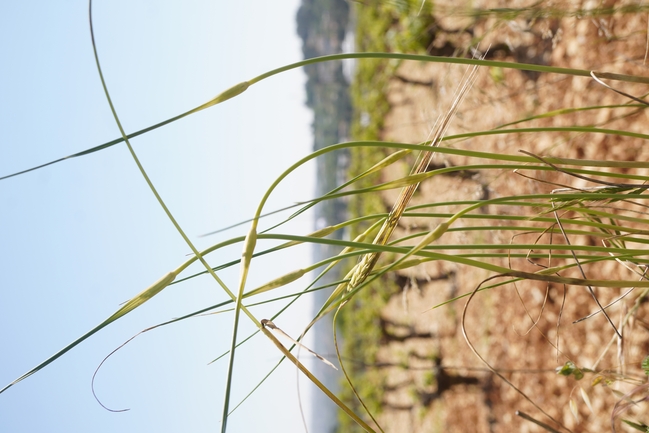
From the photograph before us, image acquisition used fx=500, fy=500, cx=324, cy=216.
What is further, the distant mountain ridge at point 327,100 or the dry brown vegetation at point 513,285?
the distant mountain ridge at point 327,100

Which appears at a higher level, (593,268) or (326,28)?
(326,28)

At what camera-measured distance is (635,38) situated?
1.37 meters

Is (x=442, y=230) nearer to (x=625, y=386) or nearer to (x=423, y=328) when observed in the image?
(x=625, y=386)

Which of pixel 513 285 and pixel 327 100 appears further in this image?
pixel 327 100

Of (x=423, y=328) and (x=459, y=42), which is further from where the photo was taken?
(x=423, y=328)

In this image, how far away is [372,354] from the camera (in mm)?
3457

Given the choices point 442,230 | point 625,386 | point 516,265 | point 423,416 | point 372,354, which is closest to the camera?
point 442,230

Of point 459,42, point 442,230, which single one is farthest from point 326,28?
point 442,230

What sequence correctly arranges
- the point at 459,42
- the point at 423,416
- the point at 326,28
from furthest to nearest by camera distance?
the point at 326,28 < the point at 423,416 < the point at 459,42

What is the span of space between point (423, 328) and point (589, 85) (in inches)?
64.0

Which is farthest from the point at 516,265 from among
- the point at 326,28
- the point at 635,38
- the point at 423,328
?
the point at 326,28

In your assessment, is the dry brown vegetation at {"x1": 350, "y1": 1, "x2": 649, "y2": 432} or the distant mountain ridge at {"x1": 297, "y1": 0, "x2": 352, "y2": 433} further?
the distant mountain ridge at {"x1": 297, "y1": 0, "x2": 352, "y2": 433}

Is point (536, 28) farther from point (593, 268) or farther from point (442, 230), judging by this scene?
point (442, 230)

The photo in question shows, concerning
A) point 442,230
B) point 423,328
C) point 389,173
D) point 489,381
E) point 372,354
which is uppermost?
point 442,230
